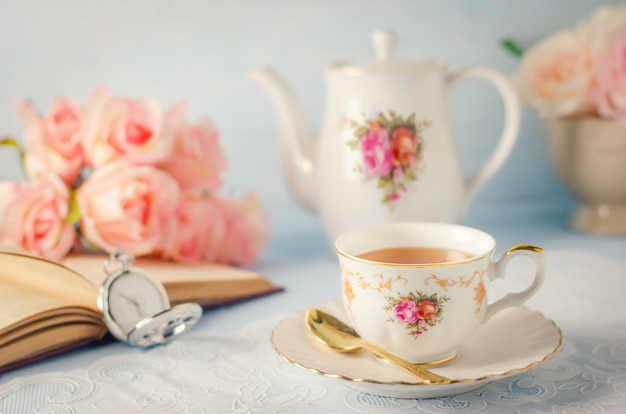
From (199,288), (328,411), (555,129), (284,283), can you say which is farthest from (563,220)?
(328,411)

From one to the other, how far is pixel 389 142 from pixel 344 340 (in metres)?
0.33

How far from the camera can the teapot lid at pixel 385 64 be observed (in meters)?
1.01

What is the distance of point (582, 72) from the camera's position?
1.13 meters

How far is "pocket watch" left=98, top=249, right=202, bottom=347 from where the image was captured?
0.81 metres

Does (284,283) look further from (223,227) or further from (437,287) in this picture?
(437,287)

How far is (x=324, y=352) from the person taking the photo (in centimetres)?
72

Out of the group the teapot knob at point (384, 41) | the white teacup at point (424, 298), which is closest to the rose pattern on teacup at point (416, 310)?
the white teacup at point (424, 298)

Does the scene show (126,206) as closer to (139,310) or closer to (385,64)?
(139,310)

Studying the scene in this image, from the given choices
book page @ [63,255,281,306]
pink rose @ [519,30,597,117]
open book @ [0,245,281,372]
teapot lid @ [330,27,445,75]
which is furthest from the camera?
pink rose @ [519,30,597,117]

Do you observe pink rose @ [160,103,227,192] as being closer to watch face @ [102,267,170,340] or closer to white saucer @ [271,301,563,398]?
watch face @ [102,267,170,340]

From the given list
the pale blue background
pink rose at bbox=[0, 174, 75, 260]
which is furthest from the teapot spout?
pink rose at bbox=[0, 174, 75, 260]

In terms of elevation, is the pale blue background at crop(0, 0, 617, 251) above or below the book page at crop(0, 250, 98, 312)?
above

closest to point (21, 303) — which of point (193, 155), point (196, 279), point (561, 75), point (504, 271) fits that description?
point (196, 279)

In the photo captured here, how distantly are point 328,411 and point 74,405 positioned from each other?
0.68ft
